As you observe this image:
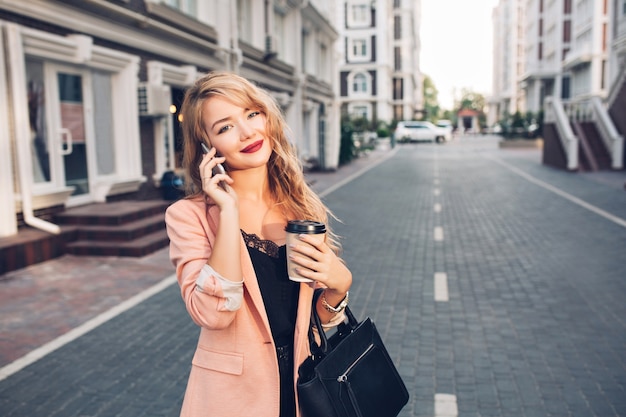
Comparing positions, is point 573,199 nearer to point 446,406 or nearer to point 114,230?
point 114,230

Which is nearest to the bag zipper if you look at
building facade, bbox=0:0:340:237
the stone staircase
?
building facade, bbox=0:0:340:237

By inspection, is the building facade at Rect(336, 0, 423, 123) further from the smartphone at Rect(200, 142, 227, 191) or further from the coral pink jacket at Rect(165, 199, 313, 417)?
the coral pink jacket at Rect(165, 199, 313, 417)

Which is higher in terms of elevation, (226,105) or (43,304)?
(226,105)

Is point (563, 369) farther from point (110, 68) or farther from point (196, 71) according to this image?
point (196, 71)

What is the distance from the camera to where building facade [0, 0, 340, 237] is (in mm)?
8984

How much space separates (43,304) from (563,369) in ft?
17.2

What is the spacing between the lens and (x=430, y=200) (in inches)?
683

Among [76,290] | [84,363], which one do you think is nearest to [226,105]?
[84,363]

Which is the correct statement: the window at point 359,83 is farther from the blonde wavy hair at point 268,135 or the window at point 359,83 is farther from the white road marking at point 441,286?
the blonde wavy hair at point 268,135

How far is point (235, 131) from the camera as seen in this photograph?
1983 mm

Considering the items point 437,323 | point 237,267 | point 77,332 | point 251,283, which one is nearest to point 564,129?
point 437,323

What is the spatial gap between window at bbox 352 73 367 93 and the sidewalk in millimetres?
60365

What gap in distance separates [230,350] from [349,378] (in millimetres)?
372

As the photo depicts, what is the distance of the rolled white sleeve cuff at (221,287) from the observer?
5.82 feet
